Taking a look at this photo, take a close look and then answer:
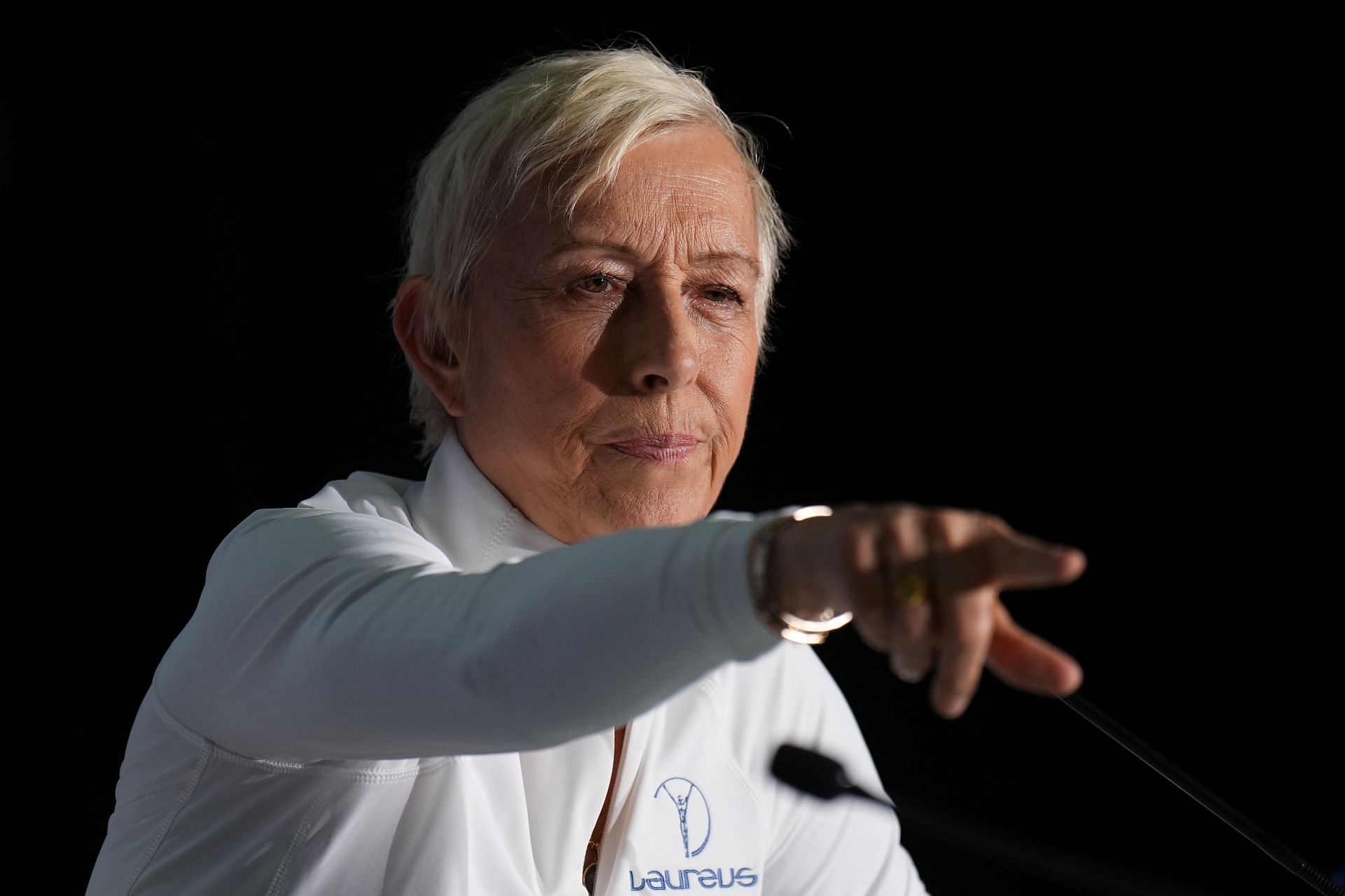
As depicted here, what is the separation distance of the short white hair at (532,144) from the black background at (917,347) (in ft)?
1.69

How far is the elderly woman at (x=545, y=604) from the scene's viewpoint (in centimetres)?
74

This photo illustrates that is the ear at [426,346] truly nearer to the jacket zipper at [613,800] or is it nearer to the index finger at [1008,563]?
the jacket zipper at [613,800]

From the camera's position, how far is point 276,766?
1044mm

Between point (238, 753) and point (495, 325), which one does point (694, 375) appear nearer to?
point (495, 325)

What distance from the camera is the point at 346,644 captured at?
32.3 inches

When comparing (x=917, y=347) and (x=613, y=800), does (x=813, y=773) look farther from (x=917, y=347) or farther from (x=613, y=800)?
(x=917, y=347)

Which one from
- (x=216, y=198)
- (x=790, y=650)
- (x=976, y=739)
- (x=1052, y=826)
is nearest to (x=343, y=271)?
(x=216, y=198)

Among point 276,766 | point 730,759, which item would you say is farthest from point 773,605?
point 730,759

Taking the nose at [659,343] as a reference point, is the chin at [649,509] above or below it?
below

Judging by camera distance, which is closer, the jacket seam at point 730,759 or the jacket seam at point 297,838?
the jacket seam at point 297,838

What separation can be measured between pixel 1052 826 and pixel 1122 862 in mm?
115

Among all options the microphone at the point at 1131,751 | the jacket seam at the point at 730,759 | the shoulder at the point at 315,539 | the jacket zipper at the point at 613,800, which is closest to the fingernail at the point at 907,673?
the microphone at the point at 1131,751

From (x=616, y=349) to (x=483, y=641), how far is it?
1.79 feet

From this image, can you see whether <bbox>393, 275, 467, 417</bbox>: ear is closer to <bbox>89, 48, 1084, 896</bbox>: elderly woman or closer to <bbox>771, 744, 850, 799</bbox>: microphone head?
<bbox>89, 48, 1084, 896</bbox>: elderly woman
